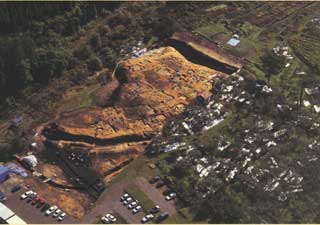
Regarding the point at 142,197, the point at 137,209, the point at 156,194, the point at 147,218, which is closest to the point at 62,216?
the point at 137,209

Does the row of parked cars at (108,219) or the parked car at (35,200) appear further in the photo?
the parked car at (35,200)

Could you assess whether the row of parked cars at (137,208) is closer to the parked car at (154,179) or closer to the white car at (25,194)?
the parked car at (154,179)

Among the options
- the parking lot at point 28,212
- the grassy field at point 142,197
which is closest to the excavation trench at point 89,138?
the grassy field at point 142,197

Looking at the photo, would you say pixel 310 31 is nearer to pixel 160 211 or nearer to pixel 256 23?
pixel 256 23

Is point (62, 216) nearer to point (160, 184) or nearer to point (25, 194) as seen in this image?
point (25, 194)

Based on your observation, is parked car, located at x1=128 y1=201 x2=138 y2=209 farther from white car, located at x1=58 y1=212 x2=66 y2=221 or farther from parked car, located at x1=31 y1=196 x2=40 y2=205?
parked car, located at x1=31 y1=196 x2=40 y2=205

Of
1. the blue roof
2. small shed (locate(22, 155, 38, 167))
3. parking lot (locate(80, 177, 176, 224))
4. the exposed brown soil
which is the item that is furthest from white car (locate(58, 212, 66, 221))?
the blue roof

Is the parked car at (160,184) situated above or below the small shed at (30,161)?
below
